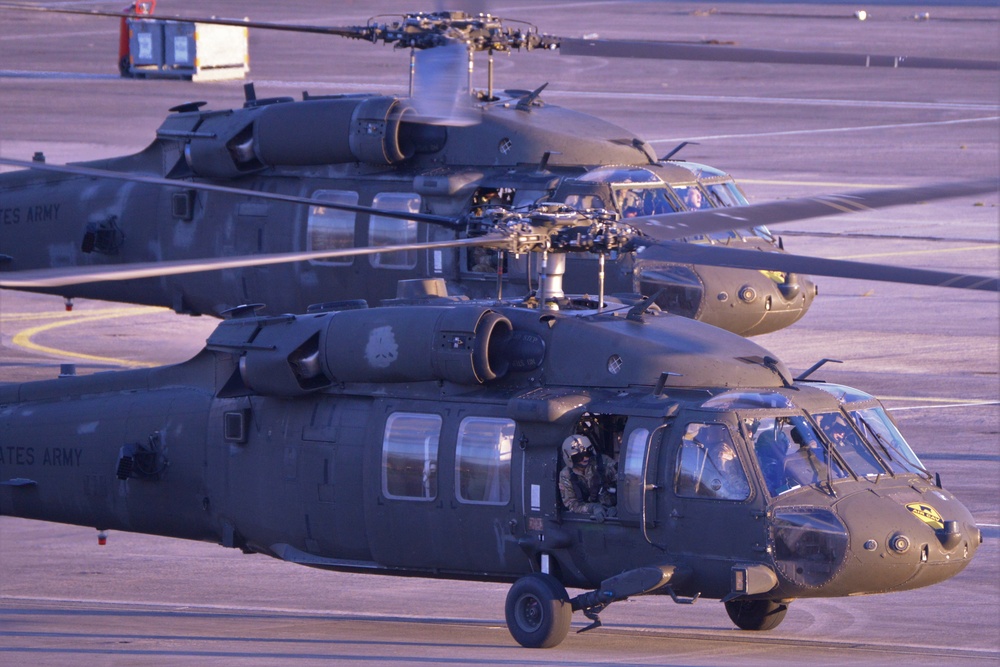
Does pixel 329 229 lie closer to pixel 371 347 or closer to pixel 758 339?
pixel 371 347

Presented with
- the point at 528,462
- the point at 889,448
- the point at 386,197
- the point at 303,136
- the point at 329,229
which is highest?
the point at 303,136

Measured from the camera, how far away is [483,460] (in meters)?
12.7

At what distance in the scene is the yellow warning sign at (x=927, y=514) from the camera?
39.2 feet

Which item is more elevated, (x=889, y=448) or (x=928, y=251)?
(x=889, y=448)

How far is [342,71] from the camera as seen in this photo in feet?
178

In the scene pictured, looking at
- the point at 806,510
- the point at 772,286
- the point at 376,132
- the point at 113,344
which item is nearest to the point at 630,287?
the point at 772,286

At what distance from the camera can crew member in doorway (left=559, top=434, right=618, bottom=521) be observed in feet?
40.9

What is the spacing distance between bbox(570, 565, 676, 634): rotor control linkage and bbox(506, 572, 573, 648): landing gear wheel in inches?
6.6

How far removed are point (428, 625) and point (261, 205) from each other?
24.5 ft

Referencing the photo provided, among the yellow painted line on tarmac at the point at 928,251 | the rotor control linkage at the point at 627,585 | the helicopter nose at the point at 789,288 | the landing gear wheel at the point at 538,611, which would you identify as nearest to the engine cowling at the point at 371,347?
the landing gear wheel at the point at 538,611

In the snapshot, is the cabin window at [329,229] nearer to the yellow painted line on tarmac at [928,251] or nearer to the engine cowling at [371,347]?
the engine cowling at [371,347]

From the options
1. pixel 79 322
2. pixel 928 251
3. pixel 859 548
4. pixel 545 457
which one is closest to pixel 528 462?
pixel 545 457

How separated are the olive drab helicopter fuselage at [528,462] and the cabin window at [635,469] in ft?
0.04

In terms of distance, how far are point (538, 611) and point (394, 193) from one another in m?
7.78
